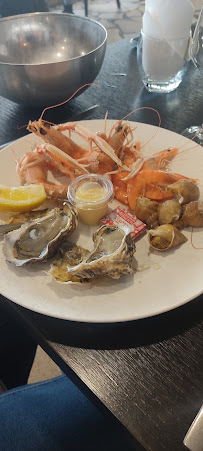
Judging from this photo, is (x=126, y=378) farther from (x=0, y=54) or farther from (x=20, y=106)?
(x=0, y=54)

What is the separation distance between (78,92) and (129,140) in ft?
0.96

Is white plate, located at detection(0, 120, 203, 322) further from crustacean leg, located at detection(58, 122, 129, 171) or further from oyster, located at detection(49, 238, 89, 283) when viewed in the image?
crustacean leg, located at detection(58, 122, 129, 171)

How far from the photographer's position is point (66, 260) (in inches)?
31.2

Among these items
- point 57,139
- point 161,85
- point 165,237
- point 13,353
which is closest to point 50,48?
point 161,85

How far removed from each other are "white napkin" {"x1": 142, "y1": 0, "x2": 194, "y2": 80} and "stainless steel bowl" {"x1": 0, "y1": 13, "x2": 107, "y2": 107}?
159 mm

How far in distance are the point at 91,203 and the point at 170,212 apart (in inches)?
7.6

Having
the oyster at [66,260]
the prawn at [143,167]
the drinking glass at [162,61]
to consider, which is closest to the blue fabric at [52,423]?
the oyster at [66,260]

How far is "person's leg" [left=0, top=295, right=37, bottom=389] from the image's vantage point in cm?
104

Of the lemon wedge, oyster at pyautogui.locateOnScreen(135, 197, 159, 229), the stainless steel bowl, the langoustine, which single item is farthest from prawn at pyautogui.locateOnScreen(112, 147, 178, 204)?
the stainless steel bowl

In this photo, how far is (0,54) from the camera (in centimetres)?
139

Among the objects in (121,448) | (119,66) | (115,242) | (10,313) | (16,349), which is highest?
(119,66)

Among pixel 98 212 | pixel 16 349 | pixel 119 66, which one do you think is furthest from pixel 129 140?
pixel 16 349

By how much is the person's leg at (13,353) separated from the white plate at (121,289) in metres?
0.32

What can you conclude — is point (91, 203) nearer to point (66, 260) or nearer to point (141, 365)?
point (66, 260)
